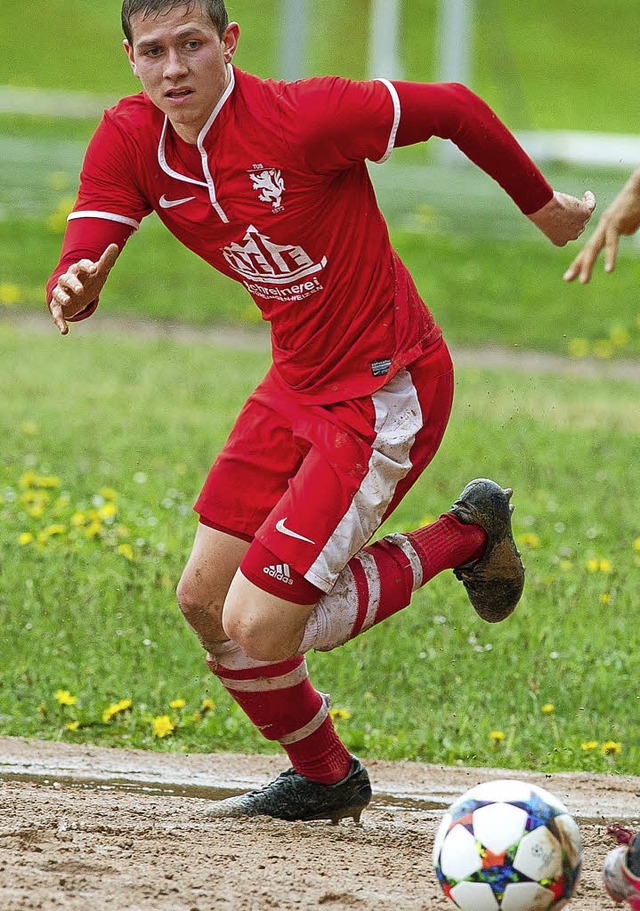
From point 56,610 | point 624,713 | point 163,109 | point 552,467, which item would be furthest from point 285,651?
point 552,467

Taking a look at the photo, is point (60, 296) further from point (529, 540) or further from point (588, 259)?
point (529, 540)

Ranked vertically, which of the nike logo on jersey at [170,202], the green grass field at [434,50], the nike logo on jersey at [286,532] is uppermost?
Answer: the green grass field at [434,50]

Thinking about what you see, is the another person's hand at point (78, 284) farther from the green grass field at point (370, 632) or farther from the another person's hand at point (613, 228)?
the green grass field at point (370, 632)

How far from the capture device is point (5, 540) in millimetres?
7531

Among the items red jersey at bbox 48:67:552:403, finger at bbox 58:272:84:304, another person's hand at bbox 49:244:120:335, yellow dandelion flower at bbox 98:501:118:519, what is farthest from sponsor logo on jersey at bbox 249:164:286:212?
yellow dandelion flower at bbox 98:501:118:519

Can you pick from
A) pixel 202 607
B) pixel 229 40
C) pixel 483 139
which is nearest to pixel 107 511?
pixel 202 607

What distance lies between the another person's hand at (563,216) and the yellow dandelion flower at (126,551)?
318 cm

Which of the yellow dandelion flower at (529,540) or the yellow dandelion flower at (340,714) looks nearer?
the yellow dandelion flower at (340,714)

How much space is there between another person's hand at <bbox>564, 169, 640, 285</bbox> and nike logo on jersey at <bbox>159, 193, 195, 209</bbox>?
3.74ft

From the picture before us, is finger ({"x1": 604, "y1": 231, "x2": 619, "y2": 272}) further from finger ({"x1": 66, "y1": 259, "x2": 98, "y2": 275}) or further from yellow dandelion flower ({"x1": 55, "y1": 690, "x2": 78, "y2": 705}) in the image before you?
yellow dandelion flower ({"x1": 55, "y1": 690, "x2": 78, "y2": 705})

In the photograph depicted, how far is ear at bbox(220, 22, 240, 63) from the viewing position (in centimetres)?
439

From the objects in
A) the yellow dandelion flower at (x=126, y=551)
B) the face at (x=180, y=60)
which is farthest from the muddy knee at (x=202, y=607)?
the yellow dandelion flower at (x=126, y=551)

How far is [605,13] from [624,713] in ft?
151

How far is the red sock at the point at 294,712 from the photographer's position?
4.73 meters
